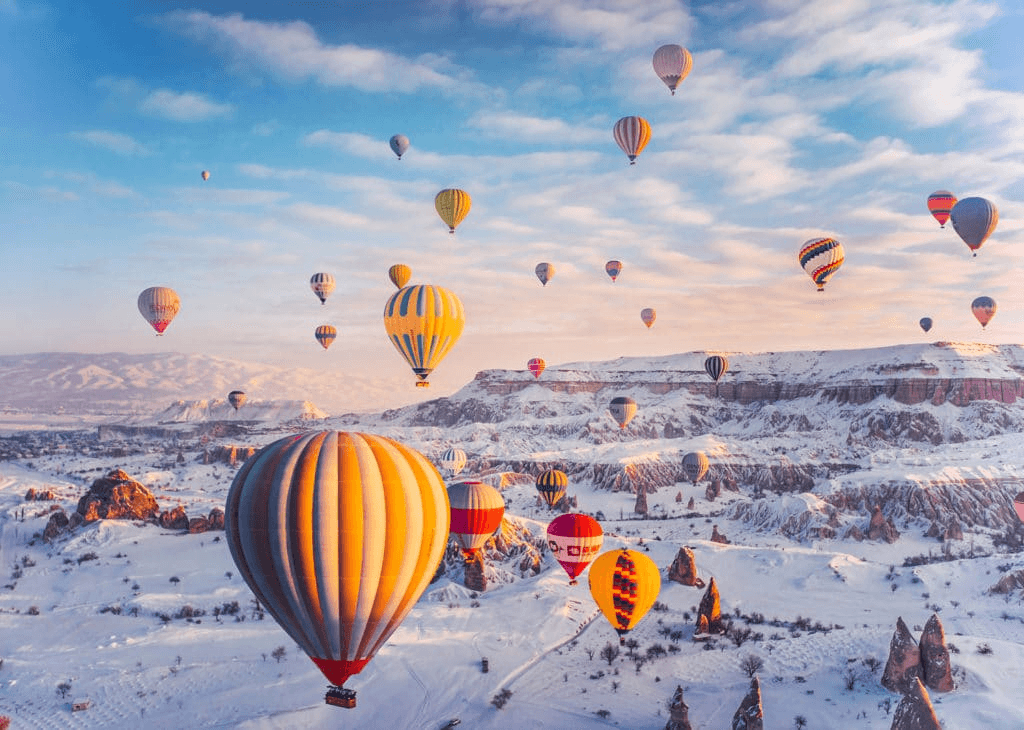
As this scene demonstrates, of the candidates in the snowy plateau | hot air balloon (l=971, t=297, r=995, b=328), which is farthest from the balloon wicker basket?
hot air balloon (l=971, t=297, r=995, b=328)

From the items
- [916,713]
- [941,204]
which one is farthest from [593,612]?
[941,204]

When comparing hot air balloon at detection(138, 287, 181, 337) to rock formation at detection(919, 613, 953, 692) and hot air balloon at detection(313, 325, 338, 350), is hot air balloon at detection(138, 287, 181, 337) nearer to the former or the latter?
hot air balloon at detection(313, 325, 338, 350)

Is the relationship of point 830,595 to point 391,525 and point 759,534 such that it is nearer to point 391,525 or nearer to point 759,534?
point 759,534

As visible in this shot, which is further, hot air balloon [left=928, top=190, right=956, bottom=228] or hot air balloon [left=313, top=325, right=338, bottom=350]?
hot air balloon [left=313, top=325, right=338, bottom=350]

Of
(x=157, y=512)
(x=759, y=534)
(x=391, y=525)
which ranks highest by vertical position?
(x=391, y=525)

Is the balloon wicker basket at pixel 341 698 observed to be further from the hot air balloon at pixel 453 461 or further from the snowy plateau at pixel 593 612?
the hot air balloon at pixel 453 461

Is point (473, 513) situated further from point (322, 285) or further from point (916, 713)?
point (322, 285)

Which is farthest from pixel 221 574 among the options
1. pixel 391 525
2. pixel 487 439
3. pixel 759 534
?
pixel 487 439
